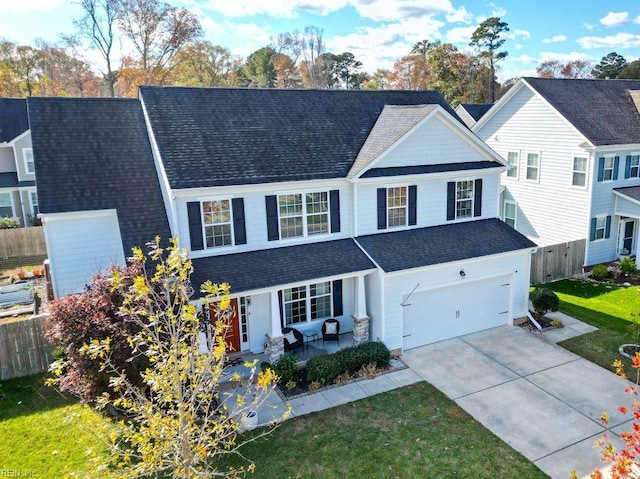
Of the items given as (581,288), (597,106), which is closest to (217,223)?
(581,288)

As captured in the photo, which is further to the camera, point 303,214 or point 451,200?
point 451,200

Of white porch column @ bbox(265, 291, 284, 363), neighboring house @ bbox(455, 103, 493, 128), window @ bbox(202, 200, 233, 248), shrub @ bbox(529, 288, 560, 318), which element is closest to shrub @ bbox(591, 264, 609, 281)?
shrub @ bbox(529, 288, 560, 318)

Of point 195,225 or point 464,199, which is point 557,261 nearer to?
point 464,199

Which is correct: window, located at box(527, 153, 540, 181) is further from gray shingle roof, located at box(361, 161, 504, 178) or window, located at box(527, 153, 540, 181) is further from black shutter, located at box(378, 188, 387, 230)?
black shutter, located at box(378, 188, 387, 230)

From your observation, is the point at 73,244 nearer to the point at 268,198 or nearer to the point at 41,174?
the point at 41,174

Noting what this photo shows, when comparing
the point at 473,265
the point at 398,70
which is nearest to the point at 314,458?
the point at 473,265
